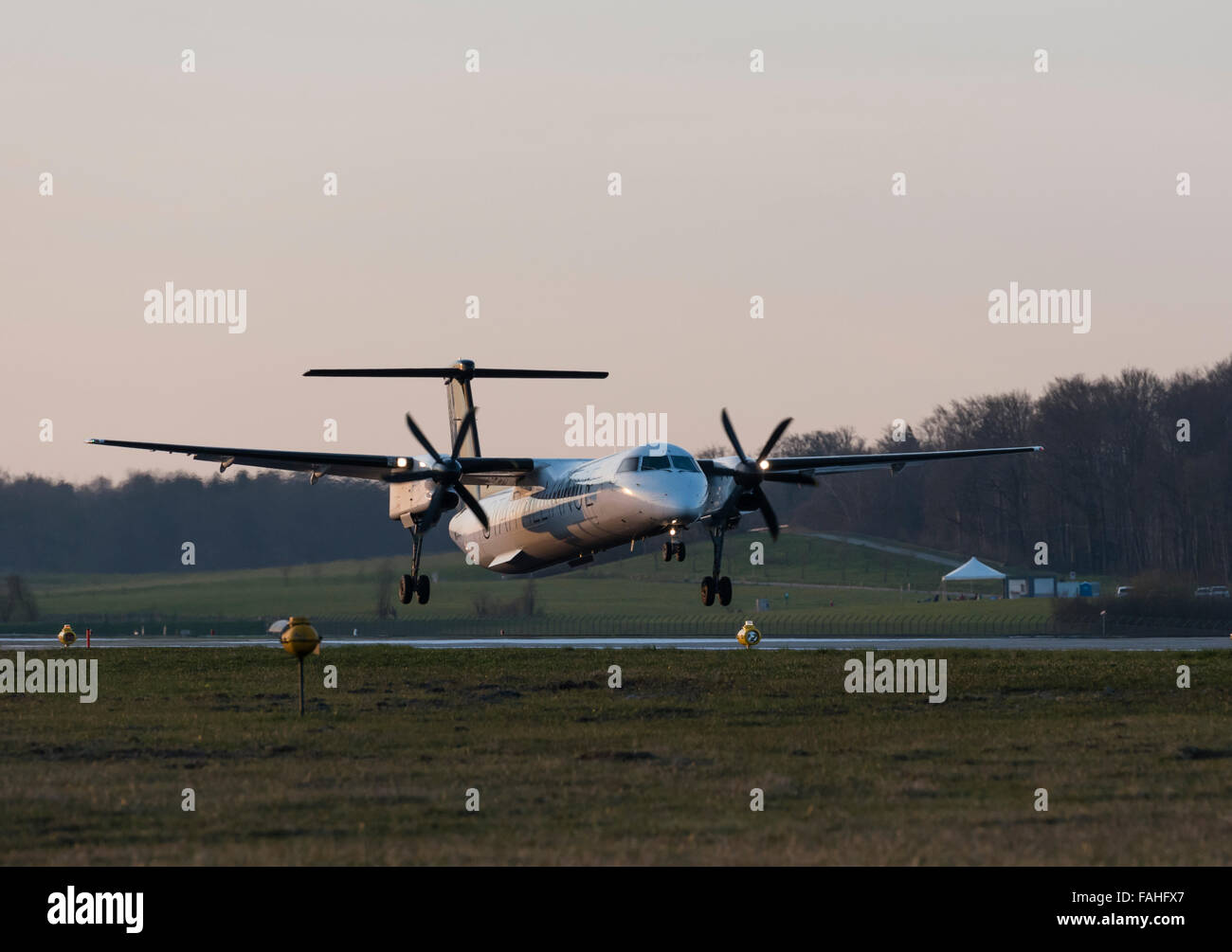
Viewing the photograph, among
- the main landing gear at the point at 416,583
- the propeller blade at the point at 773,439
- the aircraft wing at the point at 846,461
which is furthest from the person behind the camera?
the main landing gear at the point at 416,583

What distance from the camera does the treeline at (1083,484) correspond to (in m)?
109

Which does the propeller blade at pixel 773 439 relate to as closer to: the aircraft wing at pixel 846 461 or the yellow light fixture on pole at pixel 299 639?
the aircraft wing at pixel 846 461

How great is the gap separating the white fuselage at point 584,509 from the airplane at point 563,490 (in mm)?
40

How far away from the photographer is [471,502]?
45562 millimetres

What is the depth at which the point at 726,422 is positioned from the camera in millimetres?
43281

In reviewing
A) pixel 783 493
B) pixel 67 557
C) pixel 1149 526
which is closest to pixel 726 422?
pixel 67 557

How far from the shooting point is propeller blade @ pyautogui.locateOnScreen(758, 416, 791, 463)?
41875mm

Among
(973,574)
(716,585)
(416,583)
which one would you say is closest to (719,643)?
(416,583)

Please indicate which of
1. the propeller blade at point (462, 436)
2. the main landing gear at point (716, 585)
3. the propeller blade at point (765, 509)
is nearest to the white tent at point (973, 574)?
the propeller blade at point (765, 509)

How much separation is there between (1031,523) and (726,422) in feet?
289

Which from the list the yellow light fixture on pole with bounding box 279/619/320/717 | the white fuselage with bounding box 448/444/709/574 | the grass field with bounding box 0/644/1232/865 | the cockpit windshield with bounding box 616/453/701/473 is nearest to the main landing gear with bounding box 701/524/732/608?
the white fuselage with bounding box 448/444/709/574

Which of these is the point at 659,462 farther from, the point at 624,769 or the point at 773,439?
the point at 624,769

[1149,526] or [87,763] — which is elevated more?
[1149,526]
